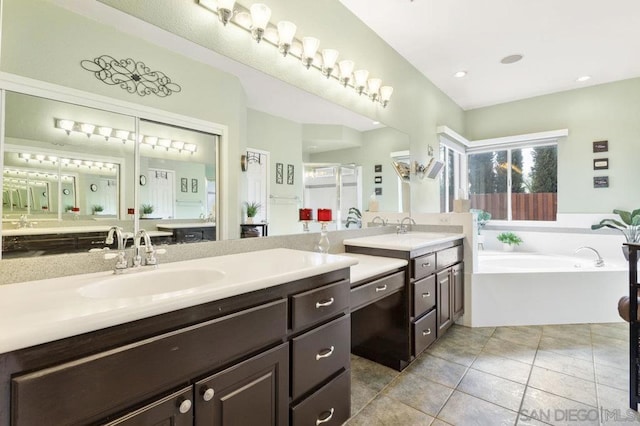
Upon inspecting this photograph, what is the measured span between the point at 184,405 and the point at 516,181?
15.9ft

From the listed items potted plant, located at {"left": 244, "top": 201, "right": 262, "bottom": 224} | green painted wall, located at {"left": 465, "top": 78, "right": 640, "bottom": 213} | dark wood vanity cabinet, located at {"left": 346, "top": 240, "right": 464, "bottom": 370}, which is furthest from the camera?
green painted wall, located at {"left": 465, "top": 78, "right": 640, "bottom": 213}

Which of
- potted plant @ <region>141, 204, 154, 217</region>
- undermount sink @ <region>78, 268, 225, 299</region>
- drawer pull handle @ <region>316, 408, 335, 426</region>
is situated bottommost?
drawer pull handle @ <region>316, 408, 335, 426</region>

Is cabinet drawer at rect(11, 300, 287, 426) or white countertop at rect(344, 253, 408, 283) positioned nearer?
Answer: cabinet drawer at rect(11, 300, 287, 426)

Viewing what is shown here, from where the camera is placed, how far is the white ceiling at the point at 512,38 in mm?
2324

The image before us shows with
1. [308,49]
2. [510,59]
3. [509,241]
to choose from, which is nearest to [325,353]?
[308,49]

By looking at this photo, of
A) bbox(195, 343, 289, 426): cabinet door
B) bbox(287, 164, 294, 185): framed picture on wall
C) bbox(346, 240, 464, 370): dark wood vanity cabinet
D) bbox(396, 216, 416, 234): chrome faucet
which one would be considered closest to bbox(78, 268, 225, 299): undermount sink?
bbox(195, 343, 289, 426): cabinet door

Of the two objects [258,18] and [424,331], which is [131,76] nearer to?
[258,18]

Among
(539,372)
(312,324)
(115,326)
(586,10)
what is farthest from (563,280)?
(115,326)

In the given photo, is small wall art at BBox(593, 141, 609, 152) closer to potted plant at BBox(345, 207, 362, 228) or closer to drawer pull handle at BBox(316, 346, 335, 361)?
potted plant at BBox(345, 207, 362, 228)

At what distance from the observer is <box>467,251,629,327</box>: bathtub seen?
288cm

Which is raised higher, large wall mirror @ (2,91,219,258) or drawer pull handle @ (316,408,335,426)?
large wall mirror @ (2,91,219,258)

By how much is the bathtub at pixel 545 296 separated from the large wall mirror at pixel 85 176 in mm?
2712

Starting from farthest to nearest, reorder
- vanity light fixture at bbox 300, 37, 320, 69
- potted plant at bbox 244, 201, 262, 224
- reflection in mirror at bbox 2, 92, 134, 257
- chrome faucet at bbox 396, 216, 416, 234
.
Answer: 1. chrome faucet at bbox 396, 216, 416, 234
2. vanity light fixture at bbox 300, 37, 320, 69
3. potted plant at bbox 244, 201, 262, 224
4. reflection in mirror at bbox 2, 92, 134, 257

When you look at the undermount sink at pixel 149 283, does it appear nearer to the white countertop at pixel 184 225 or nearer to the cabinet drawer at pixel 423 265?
the white countertop at pixel 184 225
